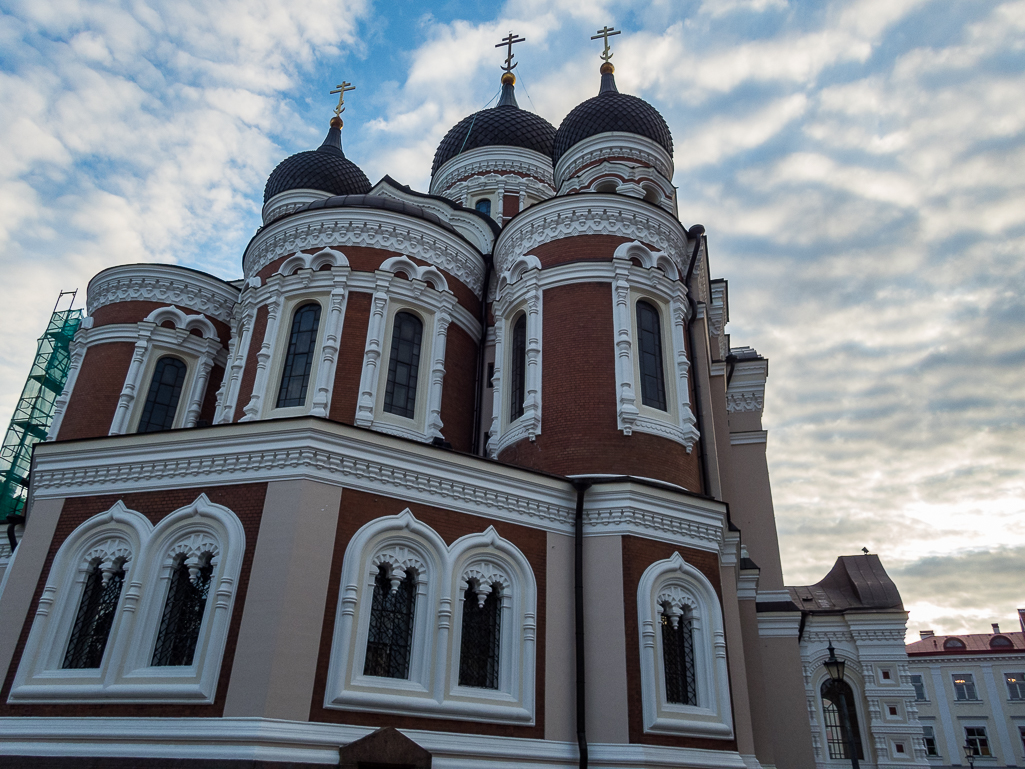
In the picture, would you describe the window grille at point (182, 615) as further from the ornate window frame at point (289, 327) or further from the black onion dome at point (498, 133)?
the black onion dome at point (498, 133)

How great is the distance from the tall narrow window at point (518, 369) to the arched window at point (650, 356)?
81.4 inches

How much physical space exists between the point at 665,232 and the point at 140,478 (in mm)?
9922

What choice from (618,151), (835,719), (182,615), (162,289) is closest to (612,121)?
(618,151)

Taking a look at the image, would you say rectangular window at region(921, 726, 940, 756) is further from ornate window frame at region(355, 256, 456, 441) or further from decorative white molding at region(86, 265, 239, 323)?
decorative white molding at region(86, 265, 239, 323)

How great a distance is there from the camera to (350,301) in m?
14.0

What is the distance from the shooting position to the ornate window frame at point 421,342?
1321 centimetres

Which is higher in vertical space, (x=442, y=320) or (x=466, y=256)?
(x=466, y=256)

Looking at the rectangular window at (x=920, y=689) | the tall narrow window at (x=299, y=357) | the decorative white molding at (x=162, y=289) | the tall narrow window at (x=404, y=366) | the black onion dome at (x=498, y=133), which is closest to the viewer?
the tall narrow window at (x=299, y=357)

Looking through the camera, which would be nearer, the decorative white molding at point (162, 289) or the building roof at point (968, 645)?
the decorative white molding at point (162, 289)

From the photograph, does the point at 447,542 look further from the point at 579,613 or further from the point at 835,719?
the point at 835,719

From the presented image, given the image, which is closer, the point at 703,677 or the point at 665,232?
the point at 703,677

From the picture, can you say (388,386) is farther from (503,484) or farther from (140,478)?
(140,478)

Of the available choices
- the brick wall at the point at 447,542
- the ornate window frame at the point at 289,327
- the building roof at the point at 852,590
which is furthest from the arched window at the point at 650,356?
the building roof at the point at 852,590

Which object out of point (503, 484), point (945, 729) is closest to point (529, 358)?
point (503, 484)
